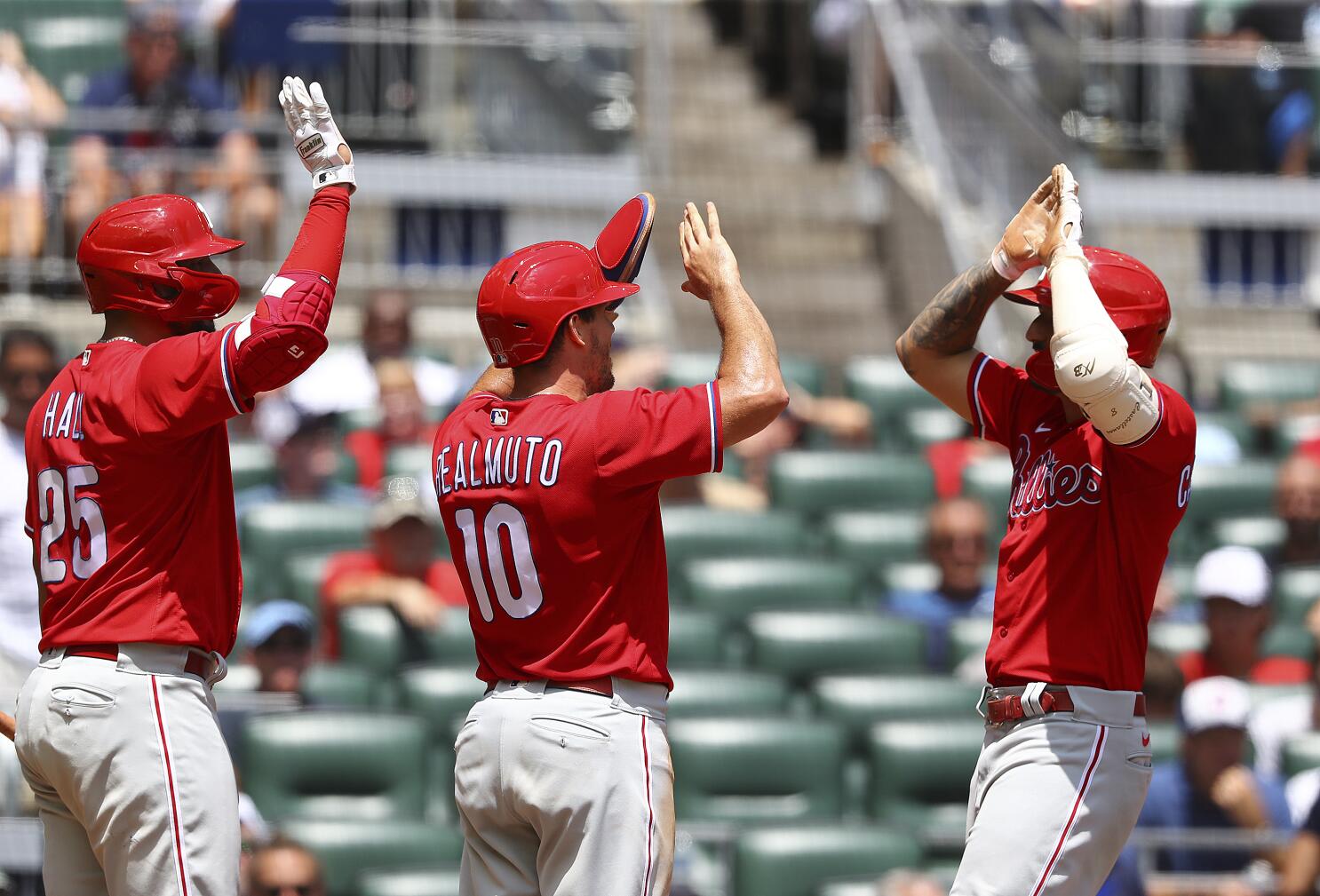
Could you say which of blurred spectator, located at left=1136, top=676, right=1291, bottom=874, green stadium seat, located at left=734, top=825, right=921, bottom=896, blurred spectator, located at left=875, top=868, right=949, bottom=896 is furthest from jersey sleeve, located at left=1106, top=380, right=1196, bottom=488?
blurred spectator, located at left=1136, top=676, right=1291, bottom=874

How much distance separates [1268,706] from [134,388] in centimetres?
440

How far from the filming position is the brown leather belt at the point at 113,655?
Answer: 12.8ft

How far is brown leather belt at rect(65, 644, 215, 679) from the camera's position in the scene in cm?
391

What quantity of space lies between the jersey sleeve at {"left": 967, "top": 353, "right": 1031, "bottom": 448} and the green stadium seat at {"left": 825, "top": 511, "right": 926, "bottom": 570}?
11.7 feet

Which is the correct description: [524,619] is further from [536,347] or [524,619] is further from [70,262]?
[70,262]

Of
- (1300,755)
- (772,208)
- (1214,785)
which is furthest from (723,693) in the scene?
(772,208)

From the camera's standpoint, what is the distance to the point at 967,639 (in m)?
7.16

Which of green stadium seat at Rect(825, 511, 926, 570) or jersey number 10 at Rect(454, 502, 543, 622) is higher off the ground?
jersey number 10 at Rect(454, 502, 543, 622)

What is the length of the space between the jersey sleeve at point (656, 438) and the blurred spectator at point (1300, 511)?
15.1ft

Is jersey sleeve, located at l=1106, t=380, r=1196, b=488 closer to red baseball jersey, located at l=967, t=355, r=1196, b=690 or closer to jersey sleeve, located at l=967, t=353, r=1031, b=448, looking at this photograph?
red baseball jersey, located at l=967, t=355, r=1196, b=690

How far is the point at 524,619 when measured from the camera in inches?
153

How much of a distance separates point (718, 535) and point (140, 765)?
4.23 m

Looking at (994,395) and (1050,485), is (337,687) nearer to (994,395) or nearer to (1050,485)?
(994,395)

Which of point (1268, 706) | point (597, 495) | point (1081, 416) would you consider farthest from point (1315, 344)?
point (597, 495)
